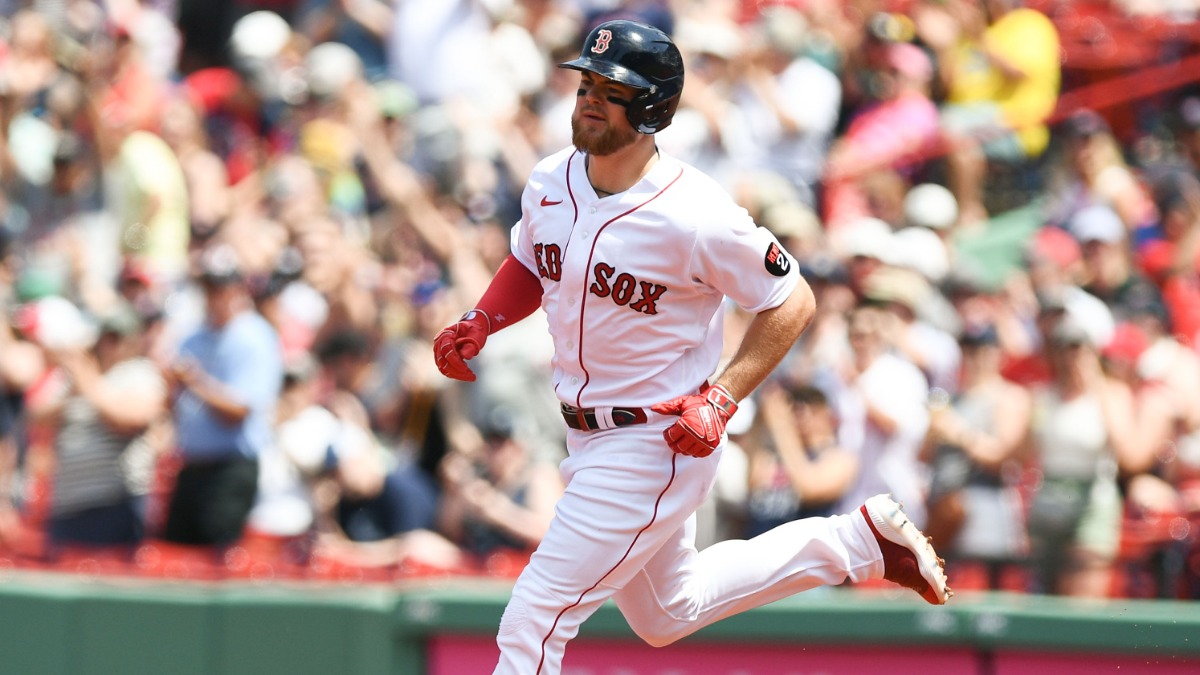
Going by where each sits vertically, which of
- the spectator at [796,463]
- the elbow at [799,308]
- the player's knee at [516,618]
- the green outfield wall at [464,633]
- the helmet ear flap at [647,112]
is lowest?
the green outfield wall at [464,633]

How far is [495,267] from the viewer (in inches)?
362

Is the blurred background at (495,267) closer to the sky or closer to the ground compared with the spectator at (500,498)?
closer to the sky

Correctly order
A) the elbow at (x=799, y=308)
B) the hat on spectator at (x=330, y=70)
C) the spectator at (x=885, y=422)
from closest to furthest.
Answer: the elbow at (x=799, y=308)
the spectator at (x=885, y=422)
the hat on spectator at (x=330, y=70)

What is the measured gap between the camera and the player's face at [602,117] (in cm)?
496

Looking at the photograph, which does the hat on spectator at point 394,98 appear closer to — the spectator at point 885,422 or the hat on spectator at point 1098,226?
the spectator at point 885,422

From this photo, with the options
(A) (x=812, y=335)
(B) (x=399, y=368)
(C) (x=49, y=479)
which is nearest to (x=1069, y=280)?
(A) (x=812, y=335)

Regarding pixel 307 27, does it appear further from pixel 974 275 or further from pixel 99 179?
pixel 974 275

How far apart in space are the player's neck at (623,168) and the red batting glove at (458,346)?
0.56m

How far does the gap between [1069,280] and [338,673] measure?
3.87 meters

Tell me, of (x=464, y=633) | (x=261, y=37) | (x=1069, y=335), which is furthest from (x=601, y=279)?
(x=261, y=37)

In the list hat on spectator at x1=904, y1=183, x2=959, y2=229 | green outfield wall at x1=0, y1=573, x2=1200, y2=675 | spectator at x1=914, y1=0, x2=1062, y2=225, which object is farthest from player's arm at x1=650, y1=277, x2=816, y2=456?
spectator at x1=914, y1=0, x2=1062, y2=225

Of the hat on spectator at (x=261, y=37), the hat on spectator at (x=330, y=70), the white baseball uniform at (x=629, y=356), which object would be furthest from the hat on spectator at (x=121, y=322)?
the white baseball uniform at (x=629, y=356)

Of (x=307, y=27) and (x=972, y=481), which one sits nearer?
(x=972, y=481)

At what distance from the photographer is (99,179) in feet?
34.2
